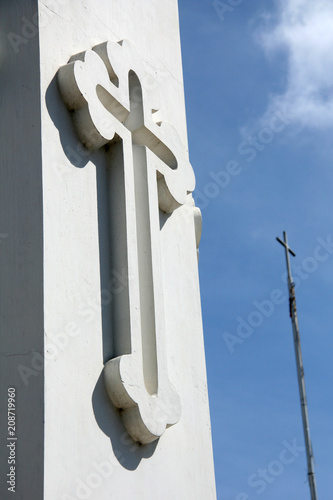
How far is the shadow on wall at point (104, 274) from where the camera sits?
4672 mm

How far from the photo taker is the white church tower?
4.27 metres

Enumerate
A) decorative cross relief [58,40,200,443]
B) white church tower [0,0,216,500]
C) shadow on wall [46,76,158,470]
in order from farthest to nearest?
decorative cross relief [58,40,200,443]
shadow on wall [46,76,158,470]
white church tower [0,0,216,500]

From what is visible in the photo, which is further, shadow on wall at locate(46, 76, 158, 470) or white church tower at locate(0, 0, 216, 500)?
shadow on wall at locate(46, 76, 158, 470)

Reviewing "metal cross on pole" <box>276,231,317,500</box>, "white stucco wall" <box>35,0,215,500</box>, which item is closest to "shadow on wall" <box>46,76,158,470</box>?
"white stucco wall" <box>35,0,215,500</box>

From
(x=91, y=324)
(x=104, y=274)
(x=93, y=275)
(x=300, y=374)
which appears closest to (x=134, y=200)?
(x=104, y=274)

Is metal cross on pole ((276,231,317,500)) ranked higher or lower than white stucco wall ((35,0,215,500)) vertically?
higher

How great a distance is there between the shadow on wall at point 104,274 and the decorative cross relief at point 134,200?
0.15 feet

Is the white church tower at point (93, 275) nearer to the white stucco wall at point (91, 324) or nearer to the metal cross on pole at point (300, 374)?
the white stucco wall at point (91, 324)

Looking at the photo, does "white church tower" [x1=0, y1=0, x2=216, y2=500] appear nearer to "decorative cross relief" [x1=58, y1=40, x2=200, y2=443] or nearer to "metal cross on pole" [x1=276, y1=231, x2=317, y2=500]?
"decorative cross relief" [x1=58, y1=40, x2=200, y2=443]

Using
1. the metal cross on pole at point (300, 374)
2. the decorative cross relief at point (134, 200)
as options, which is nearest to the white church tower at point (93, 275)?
the decorative cross relief at point (134, 200)

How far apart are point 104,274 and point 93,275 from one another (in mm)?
139

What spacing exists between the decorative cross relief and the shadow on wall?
0.05 meters

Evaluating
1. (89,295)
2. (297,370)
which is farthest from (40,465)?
(297,370)

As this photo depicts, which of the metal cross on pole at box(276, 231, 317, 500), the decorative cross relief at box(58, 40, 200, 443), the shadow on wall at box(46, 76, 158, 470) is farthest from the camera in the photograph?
the metal cross on pole at box(276, 231, 317, 500)
